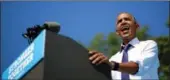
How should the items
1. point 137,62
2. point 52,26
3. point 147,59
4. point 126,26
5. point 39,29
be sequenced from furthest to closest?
point 126,26 → point 147,59 → point 137,62 → point 39,29 → point 52,26

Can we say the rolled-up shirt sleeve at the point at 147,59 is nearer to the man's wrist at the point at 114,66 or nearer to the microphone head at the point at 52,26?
the man's wrist at the point at 114,66

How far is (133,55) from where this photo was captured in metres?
2.29

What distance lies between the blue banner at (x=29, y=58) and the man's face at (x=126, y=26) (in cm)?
80

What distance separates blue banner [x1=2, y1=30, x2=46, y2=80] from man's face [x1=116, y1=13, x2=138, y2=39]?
31.5 inches

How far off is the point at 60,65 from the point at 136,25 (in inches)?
37.7

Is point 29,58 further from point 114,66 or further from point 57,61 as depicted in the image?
point 114,66

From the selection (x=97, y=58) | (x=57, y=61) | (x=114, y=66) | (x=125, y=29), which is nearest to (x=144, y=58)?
(x=125, y=29)

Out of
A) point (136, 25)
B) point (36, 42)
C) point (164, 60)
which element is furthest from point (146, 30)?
point (36, 42)

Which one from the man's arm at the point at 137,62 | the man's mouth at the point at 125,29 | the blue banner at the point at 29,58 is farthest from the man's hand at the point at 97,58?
the man's mouth at the point at 125,29

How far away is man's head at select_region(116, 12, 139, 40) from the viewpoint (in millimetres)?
2402

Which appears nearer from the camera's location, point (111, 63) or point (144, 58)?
point (111, 63)

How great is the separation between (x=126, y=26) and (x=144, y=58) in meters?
0.29

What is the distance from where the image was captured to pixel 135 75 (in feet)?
7.18

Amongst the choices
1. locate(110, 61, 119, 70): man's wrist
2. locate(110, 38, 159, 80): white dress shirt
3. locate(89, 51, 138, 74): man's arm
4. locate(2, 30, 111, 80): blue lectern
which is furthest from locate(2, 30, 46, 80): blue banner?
locate(110, 38, 159, 80): white dress shirt
